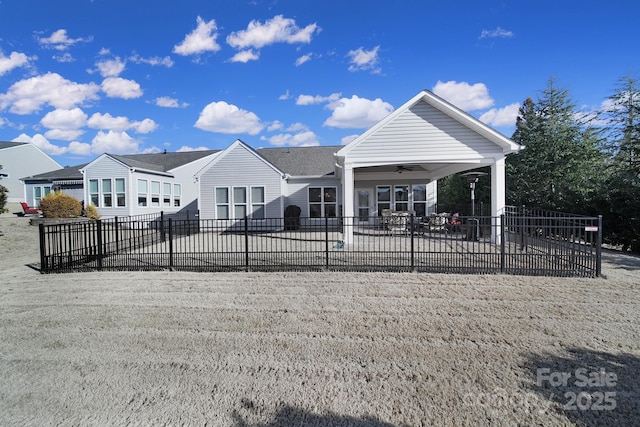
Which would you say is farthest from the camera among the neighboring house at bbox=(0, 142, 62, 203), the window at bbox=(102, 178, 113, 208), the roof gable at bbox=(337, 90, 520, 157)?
the neighboring house at bbox=(0, 142, 62, 203)

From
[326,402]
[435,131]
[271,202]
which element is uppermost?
[435,131]

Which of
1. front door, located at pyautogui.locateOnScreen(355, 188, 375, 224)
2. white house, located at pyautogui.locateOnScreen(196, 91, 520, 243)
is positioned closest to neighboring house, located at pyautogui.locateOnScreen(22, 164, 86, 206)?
white house, located at pyautogui.locateOnScreen(196, 91, 520, 243)

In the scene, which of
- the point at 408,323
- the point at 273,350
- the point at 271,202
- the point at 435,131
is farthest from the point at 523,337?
the point at 271,202

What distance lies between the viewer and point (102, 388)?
3.10 m

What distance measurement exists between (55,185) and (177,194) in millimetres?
9456

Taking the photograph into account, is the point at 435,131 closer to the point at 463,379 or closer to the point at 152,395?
the point at 463,379

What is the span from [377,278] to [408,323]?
2.32 metres

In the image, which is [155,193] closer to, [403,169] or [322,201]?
[322,201]

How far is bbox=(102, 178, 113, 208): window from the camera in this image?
64.1 ft

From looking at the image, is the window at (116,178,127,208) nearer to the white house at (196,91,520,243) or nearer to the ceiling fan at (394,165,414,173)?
the white house at (196,91,520,243)

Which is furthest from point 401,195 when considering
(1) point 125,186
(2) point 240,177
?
(1) point 125,186

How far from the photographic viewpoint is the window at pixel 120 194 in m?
19.4

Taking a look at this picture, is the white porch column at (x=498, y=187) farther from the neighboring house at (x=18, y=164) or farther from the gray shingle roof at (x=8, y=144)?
the gray shingle roof at (x=8, y=144)

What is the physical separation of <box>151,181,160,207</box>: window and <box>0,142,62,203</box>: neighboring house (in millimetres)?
23833
